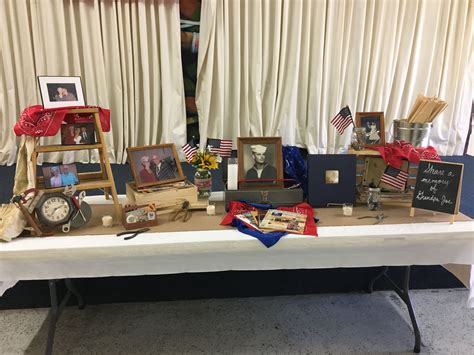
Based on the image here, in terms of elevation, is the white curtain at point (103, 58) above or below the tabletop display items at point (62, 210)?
above

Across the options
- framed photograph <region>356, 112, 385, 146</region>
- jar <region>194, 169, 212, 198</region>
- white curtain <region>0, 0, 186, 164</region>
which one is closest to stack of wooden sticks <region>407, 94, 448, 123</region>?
framed photograph <region>356, 112, 385, 146</region>

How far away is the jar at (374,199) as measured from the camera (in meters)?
1.52

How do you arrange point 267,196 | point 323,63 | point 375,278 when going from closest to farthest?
1. point 267,196
2. point 375,278
3. point 323,63

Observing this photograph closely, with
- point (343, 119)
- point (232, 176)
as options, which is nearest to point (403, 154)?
point (343, 119)

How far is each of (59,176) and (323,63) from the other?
111 inches

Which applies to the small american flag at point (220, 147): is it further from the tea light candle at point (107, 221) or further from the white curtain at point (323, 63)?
the white curtain at point (323, 63)

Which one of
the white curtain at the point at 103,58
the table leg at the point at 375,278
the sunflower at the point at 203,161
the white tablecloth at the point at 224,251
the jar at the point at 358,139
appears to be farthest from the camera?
the white curtain at the point at 103,58

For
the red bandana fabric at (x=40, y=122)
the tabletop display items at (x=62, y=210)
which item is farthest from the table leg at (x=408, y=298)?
the red bandana fabric at (x=40, y=122)

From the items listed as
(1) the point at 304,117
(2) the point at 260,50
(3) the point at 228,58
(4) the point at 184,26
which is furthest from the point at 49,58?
(1) the point at 304,117

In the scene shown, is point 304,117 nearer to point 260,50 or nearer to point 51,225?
point 260,50

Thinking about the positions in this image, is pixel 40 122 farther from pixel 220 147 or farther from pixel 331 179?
pixel 331 179

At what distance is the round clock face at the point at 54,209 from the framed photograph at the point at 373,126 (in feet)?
4.14

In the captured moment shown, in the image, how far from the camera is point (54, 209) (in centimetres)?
127

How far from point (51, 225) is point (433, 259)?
1.34 meters
